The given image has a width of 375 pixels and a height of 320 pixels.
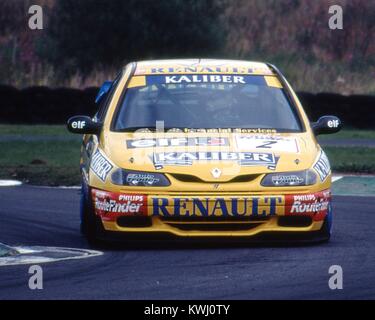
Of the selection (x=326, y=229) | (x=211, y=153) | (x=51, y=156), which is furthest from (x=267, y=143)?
(x=51, y=156)

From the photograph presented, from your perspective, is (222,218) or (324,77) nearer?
(222,218)

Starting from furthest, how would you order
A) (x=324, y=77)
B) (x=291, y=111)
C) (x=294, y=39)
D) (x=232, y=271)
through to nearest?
(x=294, y=39), (x=324, y=77), (x=291, y=111), (x=232, y=271)

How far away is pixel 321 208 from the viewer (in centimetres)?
1056

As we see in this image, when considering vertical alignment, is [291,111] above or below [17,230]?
above

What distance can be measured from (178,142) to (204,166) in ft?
1.42

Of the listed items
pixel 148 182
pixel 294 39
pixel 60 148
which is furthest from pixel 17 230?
pixel 294 39

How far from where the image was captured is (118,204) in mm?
10352

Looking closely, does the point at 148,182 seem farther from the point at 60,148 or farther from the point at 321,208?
the point at 60,148

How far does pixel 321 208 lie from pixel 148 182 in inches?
54.0

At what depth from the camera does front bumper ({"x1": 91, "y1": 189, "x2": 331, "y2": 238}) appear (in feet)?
33.6

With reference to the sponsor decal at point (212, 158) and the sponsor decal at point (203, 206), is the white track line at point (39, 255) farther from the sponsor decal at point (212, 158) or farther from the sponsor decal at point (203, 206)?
the sponsor decal at point (212, 158)

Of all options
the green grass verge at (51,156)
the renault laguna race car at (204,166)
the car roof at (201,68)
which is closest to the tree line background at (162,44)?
the green grass verge at (51,156)
